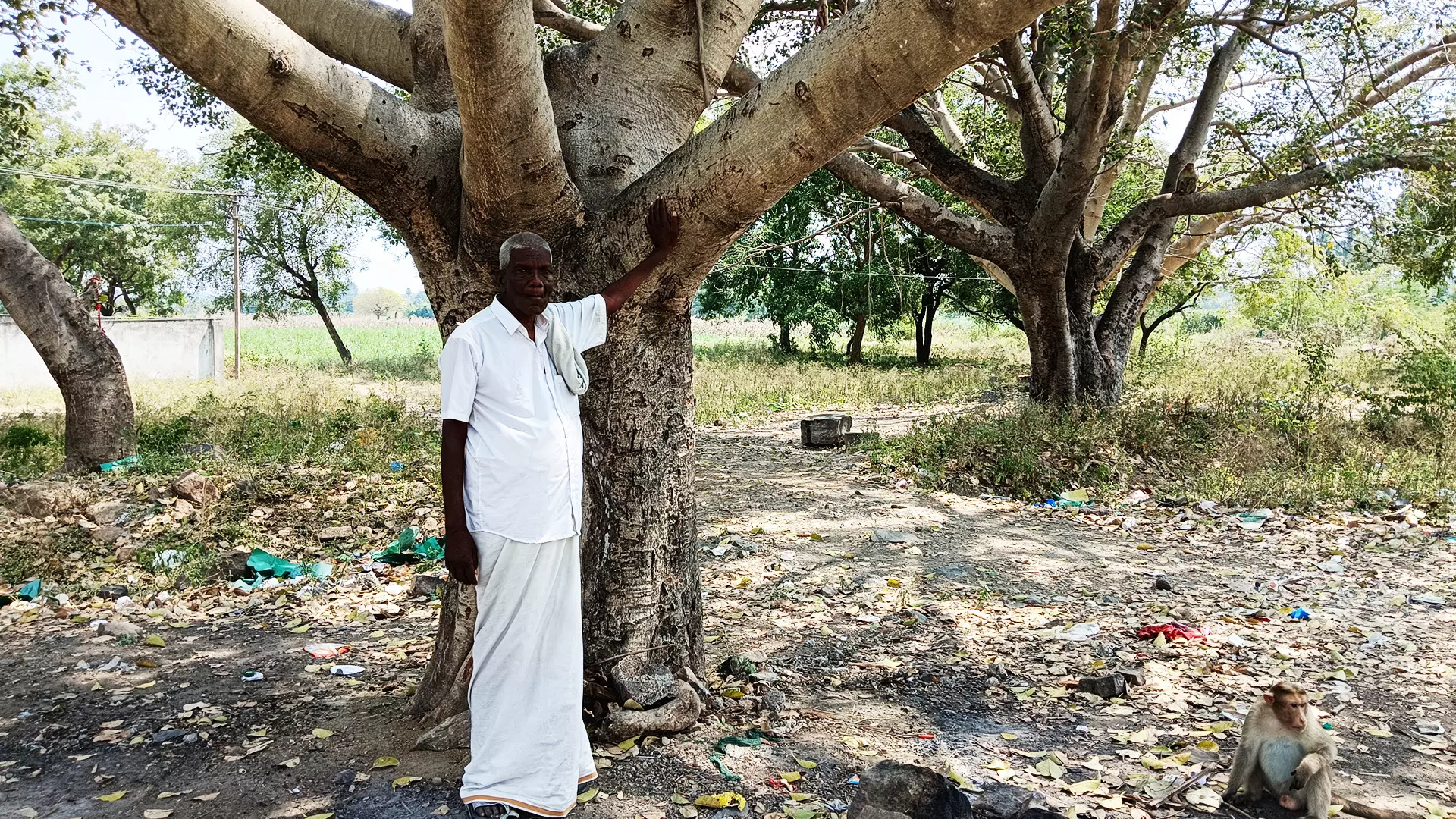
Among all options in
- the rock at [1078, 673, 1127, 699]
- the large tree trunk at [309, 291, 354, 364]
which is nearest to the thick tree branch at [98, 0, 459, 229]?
the rock at [1078, 673, 1127, 699]

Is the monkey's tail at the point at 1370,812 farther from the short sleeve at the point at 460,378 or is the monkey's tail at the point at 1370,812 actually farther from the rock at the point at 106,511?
the rock at the point at 106,511

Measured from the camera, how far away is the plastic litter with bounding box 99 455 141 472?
8695mm

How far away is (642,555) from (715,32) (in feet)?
7.35

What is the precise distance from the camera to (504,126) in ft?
10.9

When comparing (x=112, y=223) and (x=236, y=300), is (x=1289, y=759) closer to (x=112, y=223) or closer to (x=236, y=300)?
(x=236, y=300)

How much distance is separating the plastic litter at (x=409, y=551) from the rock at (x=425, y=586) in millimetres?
454

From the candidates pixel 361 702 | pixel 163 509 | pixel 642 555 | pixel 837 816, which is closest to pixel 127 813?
pixel 361 702

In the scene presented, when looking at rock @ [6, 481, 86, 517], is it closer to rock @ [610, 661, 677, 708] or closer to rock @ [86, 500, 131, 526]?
rock @ [86, 500, 131, 526]

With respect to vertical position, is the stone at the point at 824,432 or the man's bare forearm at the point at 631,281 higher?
the man's bare forearm at the point at 631,281

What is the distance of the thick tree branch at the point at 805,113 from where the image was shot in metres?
2.78

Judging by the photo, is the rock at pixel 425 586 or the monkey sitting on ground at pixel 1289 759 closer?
the monkey sitting on ground at pixel 1289 759

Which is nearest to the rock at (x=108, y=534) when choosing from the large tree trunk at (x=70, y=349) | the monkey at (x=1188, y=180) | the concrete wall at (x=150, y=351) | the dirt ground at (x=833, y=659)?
the dirt ground at (x=833, y=659)

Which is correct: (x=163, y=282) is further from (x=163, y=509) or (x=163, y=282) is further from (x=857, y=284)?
(x=163, y=509)

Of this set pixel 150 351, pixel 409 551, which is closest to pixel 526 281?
pixel 409 551
